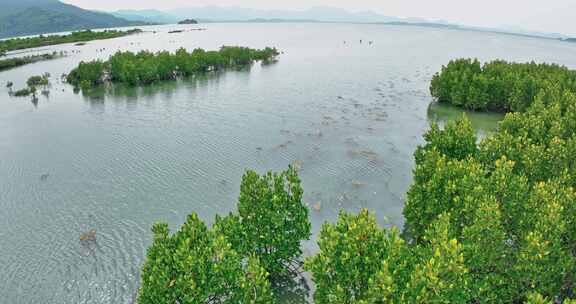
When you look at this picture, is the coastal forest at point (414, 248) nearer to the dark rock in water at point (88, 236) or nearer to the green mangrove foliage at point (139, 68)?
the dark rock in water at point (88, 236)

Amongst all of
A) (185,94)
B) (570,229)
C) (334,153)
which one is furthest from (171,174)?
(185,94)

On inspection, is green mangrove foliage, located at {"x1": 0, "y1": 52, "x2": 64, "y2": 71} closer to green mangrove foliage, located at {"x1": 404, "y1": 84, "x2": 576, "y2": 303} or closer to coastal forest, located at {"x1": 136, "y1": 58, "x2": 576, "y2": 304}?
coastal forest, located at {"x1": 136, "y1": 58, "x2": 576, "y2": 304}

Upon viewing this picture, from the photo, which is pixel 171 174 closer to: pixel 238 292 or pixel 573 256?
pixel 238 292

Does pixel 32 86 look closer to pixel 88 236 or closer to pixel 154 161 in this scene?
pixel 154 161

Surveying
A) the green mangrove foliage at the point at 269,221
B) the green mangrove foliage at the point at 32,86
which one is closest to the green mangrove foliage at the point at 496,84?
the green mangrove foliage at the point at 269,221

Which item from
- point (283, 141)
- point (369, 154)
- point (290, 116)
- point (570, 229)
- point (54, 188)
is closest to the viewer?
point (570, 229)

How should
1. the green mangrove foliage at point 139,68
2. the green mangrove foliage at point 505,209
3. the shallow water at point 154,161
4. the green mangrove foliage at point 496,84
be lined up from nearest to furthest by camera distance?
the green mangrove foliage at point 505,209
the shallow water at point 154,161
the green mangrove foliage at point 496,84
the green mangrove foliage at point 139,68

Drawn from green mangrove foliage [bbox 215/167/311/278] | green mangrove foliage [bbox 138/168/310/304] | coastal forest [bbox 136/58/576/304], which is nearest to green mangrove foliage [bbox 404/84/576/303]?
coastal forest [bbox 136/58/576/304]

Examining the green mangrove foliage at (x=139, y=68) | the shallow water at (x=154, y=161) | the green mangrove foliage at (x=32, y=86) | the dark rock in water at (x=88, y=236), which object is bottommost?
the dark rock in water at (x=88, y=236)

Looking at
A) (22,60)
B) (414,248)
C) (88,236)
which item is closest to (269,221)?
(414,248)
